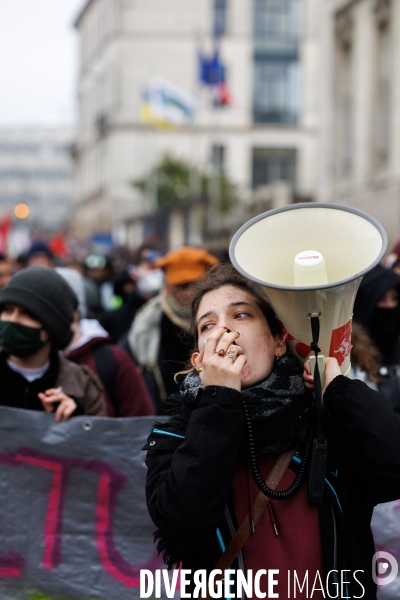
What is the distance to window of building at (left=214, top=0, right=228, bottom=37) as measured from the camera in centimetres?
5775

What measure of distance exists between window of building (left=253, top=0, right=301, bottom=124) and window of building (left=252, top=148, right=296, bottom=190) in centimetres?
188

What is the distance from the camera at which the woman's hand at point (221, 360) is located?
7.63 ft

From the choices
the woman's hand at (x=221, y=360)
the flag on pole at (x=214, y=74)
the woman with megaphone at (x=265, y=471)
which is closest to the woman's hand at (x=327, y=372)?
the woman with megaphone at (x=265, y=471)

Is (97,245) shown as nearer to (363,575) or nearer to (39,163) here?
(363,575)

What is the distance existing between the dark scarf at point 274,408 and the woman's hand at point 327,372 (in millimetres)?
17

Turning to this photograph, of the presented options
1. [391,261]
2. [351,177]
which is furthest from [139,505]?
[351,177]

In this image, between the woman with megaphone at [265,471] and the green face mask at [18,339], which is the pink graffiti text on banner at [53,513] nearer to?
the green face mask at [18,339]

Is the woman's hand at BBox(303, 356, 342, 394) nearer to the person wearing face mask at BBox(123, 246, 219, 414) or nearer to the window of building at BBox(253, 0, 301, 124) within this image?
the person wearing face mask at BBox(123, 246, 219, 414)

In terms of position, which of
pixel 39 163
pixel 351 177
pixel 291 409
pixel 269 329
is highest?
pixel 269 329

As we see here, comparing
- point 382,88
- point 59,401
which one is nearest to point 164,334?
point 59,401

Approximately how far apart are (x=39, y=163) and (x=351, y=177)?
12681 centimetres

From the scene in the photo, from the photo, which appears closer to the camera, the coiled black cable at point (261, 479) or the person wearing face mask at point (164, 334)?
the coiled black cable at point (261, 479)

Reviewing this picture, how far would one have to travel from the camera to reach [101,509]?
13.1ft

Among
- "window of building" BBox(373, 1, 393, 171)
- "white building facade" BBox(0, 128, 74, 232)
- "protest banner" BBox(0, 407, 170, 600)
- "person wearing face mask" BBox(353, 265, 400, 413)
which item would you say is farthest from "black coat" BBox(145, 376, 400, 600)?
"white building facade" BBox(0, 128, 74, 232)
